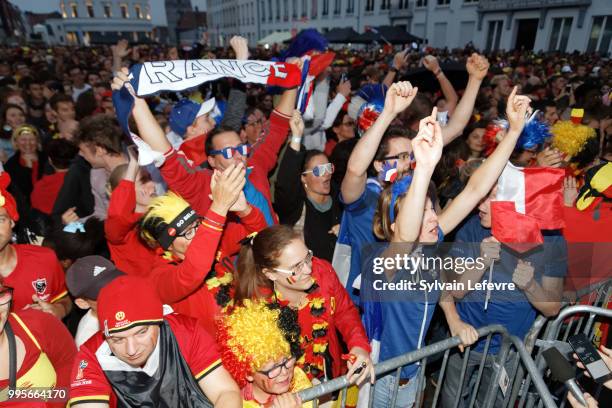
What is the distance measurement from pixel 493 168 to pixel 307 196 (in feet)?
5.11

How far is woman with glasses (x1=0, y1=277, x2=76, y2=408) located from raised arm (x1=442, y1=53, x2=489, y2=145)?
3.28 m

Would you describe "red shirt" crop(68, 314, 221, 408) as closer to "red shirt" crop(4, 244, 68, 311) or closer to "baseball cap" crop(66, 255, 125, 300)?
"baseball cap" crop(66, 255, 125, 300)

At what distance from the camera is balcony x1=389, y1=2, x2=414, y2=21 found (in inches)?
1435

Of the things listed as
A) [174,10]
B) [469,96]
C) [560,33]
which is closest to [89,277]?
[469,96]

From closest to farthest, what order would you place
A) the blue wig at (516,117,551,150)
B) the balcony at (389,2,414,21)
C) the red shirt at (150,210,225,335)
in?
the red shirt at (150,210,225,335) → the blue wig at (516,117,551,150) → the balcony at (389,2,414,21)

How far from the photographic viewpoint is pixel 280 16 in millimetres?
56500

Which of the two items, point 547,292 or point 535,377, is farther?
point 547,292

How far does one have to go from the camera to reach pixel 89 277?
2309 millimetres

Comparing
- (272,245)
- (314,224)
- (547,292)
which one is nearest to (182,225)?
(272,245)

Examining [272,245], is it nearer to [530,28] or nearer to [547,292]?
[547,292]

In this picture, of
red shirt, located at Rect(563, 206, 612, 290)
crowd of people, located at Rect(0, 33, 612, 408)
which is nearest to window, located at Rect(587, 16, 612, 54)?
crowd of people, located at Rect(0, 33, 612, 408)

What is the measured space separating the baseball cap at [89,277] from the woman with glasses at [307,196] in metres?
1.46

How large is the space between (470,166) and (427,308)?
1.27 m

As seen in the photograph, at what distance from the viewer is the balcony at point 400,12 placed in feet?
120
